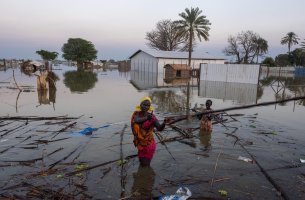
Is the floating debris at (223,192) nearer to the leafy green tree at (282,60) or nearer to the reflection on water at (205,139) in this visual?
the reflection on water at (205,139)

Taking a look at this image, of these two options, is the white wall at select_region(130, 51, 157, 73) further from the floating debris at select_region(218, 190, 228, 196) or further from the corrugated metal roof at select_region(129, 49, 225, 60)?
the floating debris at select_region(218, 190, 228, 196)

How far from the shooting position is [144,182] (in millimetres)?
5996

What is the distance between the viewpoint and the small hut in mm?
48872

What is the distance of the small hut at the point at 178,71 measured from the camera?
48872 millimetres

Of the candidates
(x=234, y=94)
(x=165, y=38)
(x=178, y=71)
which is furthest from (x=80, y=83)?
(x=165, y=38)

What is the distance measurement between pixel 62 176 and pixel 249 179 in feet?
14.0

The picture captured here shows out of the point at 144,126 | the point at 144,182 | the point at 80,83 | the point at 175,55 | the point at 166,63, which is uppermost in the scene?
the point at 175,55

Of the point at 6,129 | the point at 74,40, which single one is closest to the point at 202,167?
the point at 6,129

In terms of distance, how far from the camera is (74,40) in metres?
92.8

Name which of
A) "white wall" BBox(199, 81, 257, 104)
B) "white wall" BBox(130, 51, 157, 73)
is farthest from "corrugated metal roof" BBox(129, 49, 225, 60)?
"white wall" BBox(199, 81, 257, 104)

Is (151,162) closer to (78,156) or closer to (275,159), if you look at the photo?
(78,156)

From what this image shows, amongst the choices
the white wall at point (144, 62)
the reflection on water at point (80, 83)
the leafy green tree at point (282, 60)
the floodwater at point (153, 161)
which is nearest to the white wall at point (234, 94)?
the floodwater at point (153, 161)

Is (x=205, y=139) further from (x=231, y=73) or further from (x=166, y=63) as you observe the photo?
(x=166, y=63)

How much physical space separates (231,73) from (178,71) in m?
19.0
